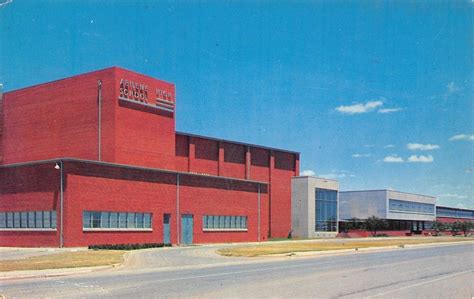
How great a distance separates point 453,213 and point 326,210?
77782 mm

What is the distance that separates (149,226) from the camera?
47500 millimetres

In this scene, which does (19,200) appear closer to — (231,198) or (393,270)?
(231,198)

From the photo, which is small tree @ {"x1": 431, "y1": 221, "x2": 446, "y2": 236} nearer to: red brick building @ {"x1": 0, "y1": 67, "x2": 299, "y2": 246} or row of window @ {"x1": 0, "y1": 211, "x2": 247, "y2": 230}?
red brick building @ {"x1": 0, "y1": 67, "x2": 299, "y2": 246}

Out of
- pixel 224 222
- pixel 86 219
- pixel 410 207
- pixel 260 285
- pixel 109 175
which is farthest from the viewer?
pixel 410 207

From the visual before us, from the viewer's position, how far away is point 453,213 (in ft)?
479

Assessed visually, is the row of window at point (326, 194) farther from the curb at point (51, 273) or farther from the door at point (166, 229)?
the curb at point (51, 273)

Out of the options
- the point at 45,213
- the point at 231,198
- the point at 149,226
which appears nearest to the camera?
the point at 45,213

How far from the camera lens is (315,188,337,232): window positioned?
79.1m

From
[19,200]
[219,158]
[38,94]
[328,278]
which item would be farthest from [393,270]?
[219,158]

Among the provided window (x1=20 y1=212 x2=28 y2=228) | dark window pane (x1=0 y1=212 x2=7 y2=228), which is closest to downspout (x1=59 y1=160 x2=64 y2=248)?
window (x1=20 y1=212 x2=28 y2=228)

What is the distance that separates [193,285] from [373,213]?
8997 centimetres

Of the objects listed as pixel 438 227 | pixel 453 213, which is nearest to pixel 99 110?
pixel 438 227

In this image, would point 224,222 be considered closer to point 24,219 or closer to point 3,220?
point 24,219

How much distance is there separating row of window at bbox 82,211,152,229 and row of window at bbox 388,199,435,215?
66.5 metres
